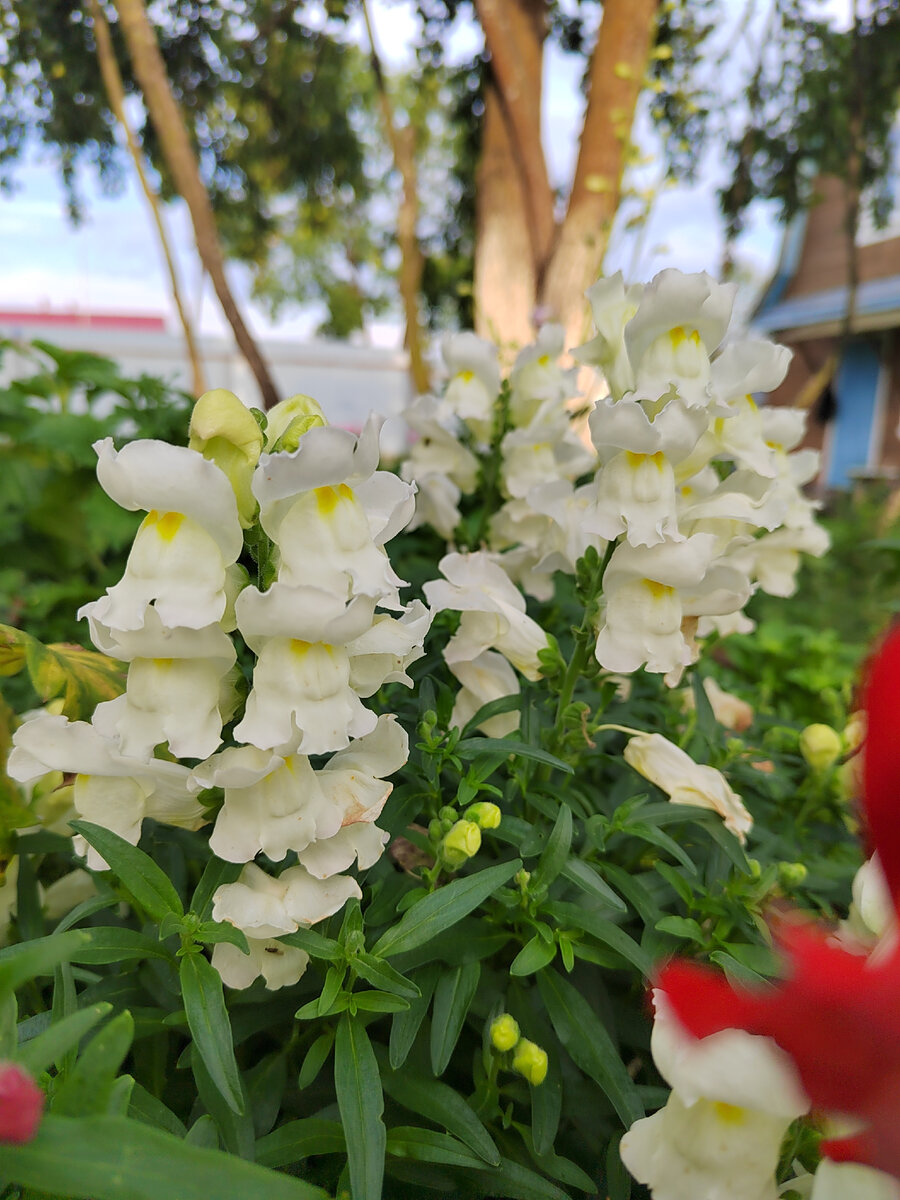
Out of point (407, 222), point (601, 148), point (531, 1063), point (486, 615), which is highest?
point (601, 148)

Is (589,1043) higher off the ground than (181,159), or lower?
lower

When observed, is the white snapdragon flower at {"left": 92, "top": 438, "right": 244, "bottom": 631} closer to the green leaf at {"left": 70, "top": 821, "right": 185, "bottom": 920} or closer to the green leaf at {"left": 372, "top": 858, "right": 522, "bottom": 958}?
the green leaf at {"left": 70, "top": 821, "right": 185, "bottom": 920}

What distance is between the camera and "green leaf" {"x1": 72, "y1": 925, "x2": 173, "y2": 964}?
0.65 m

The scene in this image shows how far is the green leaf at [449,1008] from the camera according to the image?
2.15 ft

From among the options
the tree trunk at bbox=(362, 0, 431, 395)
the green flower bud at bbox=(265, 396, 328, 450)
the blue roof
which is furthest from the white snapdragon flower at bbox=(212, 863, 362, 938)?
the blue roof

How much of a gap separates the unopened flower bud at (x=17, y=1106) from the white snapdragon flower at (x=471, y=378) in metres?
0.96


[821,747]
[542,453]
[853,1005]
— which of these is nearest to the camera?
[853,1005]

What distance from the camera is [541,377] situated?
3.91 ft

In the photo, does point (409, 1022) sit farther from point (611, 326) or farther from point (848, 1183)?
point (611, 326)

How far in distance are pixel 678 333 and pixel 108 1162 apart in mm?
750

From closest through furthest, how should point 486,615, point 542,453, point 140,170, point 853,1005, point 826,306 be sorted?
1. point 853,1005
2. point 486,615
3. point 542,453
4. point 140,170
5. point 826,306

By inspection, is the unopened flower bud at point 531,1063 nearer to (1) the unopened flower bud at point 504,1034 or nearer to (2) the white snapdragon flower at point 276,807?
(1) the unopened flower bud at point 504,1034

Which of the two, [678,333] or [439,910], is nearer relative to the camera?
[439,910]

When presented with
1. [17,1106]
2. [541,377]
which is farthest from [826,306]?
[17,1106]
